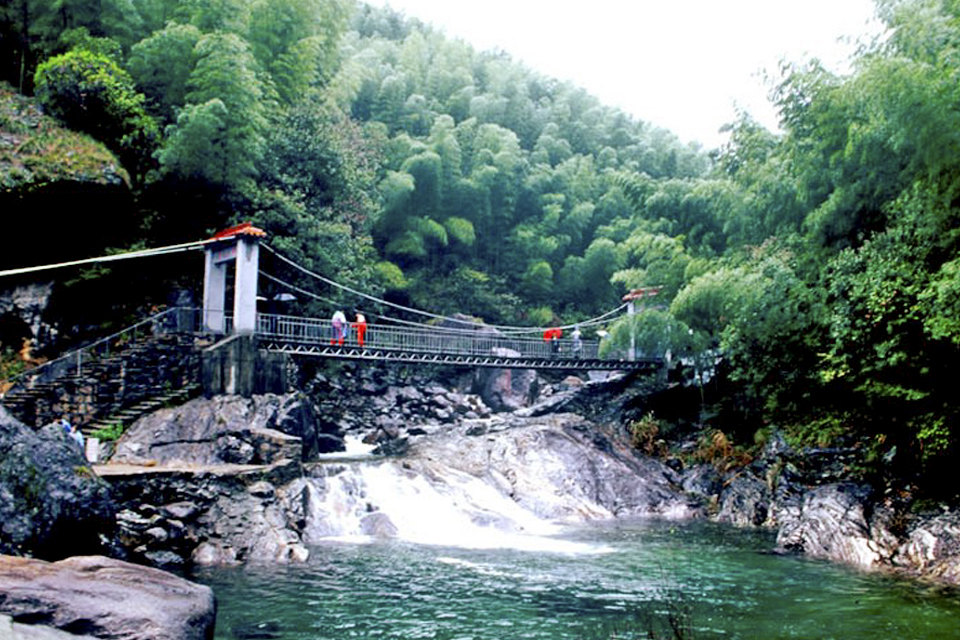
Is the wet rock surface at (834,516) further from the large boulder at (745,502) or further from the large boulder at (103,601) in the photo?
the large boulder at (103,601)

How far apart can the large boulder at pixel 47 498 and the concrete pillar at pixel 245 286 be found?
634cm

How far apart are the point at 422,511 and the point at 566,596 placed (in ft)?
14.4

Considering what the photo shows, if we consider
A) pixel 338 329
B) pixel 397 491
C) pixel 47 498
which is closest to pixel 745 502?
pixel 397 491

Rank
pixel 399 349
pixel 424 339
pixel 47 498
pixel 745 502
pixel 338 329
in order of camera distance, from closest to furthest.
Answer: pixel 47 498 → pixel 745 502 → pixel 399 349 → pixel 338 329 → pixel 424 339

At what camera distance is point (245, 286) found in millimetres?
12719

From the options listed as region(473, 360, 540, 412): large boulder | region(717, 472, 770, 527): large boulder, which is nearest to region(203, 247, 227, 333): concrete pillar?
region(717, 472, 770, 527): large boulder

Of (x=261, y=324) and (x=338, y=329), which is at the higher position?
(x=261, y=324)

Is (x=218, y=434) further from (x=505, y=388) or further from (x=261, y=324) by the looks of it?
(x=505, y=388)

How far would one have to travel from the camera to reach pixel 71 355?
434 inches

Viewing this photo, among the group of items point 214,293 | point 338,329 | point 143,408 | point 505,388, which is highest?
point 214,293

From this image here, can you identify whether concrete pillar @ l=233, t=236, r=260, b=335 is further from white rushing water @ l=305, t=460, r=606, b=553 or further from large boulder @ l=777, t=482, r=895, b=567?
large boulder @ l=777, t=482, r=895, b=567

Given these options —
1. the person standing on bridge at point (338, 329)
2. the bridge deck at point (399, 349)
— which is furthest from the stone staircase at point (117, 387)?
the person standing on bridge at point (338, 329)

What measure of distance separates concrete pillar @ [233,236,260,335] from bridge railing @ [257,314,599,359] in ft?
1.45

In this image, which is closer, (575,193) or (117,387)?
(117,387)
